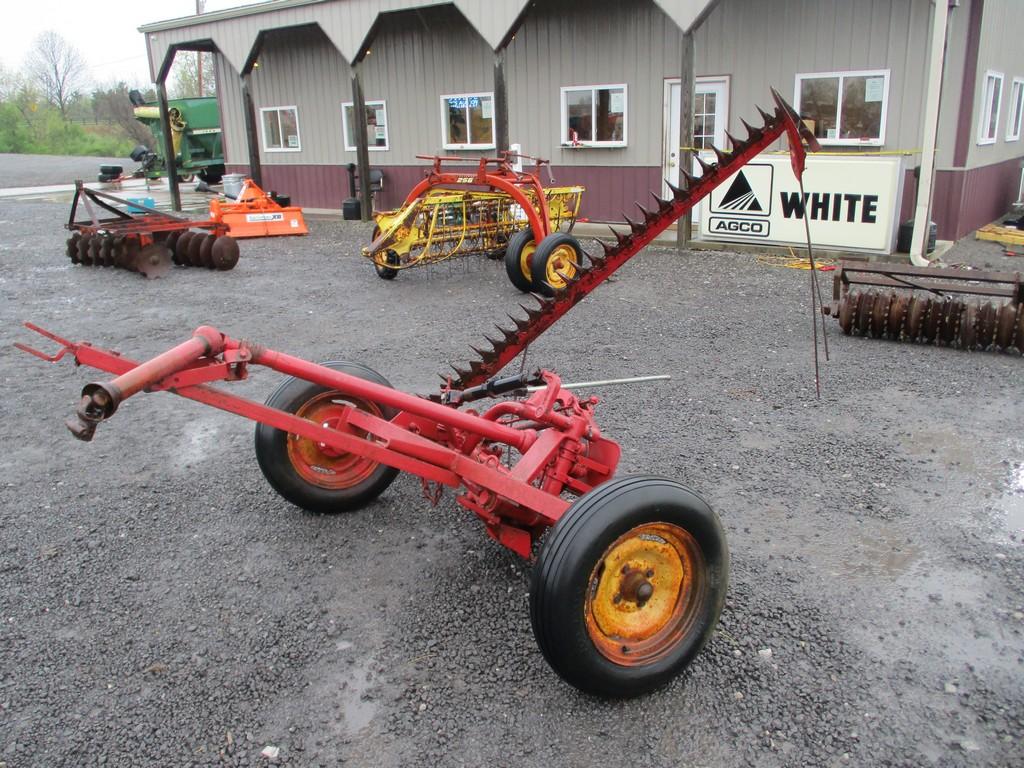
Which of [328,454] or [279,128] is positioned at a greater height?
[279,128]

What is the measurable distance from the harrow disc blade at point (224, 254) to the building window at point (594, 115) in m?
6.35

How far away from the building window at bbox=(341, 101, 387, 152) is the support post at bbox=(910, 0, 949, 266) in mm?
10724

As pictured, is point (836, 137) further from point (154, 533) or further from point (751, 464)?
point (154, 533)

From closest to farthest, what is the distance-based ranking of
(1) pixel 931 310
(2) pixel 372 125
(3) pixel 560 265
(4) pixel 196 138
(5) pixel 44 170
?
(1) pixel 931 310
(3) pixel 560 265
(2) pixel 372 125
(4) pixel 196 138
(5) pixel 44 170

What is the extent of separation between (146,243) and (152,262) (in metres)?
0.31

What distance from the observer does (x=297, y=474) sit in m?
4.04

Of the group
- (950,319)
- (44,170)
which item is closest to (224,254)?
(950,319)

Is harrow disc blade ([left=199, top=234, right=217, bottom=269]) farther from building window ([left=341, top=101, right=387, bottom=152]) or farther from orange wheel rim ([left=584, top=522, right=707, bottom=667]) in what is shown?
orange wheel rim ([left=584, top=522, right=707, bottom=667])

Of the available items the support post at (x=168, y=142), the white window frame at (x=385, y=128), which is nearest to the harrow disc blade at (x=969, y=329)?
the white window frame at (x=385, y=128)

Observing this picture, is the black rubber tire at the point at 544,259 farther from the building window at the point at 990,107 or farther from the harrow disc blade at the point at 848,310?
the building window at the point at 990,107

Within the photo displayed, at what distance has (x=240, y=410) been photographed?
9.67 ft

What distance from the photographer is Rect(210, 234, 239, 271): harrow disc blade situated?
11234mm

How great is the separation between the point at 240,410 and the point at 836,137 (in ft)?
36.7

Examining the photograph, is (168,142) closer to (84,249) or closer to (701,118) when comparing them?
(84,249)
